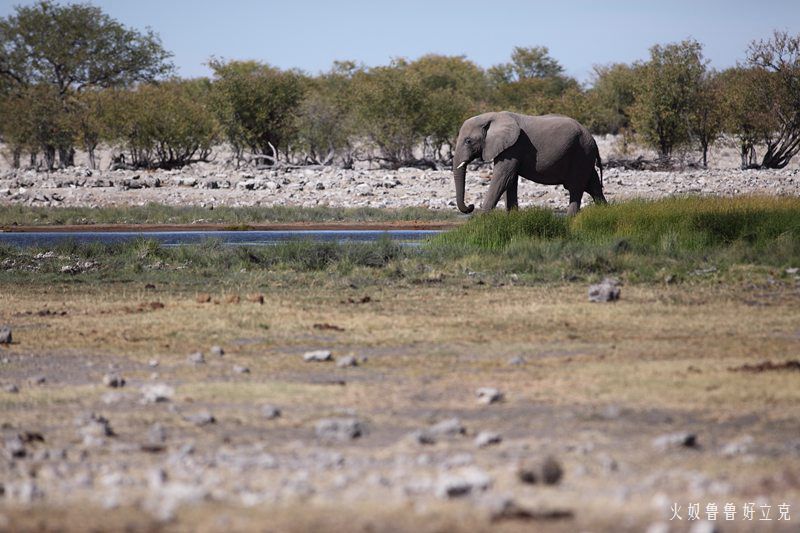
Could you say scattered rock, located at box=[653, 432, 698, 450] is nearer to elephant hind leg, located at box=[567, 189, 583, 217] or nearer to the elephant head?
the elephant head

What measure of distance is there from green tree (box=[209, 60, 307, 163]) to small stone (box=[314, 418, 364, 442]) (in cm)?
4263

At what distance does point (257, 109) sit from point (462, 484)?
1815 inches

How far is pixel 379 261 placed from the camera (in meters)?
16.9

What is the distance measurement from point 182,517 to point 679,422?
3130 millimetres

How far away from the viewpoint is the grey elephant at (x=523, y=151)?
22047 millimetres

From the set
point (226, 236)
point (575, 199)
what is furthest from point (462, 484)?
point (226, 236)

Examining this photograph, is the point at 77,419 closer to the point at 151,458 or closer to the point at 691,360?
the point at 151,458

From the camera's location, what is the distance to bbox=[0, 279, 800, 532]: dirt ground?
5309 mm

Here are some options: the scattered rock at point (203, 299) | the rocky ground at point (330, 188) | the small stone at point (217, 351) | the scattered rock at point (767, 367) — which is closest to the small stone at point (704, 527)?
the scattered rock at point (767, 367)

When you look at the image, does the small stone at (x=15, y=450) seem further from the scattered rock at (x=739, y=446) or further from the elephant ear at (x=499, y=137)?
the elephant ear at (x=499, y=137)

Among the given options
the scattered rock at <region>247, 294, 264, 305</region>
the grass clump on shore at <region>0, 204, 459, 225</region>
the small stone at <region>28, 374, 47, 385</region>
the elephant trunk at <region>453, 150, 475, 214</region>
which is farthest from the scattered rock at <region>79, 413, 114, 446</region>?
the grass clump on shore at <region>0, 204, 459, 225</region>

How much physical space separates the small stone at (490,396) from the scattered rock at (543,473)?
1.83m

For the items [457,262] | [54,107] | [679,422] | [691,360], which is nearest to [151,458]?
[679,422]

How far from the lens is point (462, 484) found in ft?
17.9
